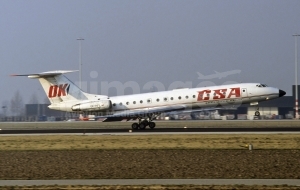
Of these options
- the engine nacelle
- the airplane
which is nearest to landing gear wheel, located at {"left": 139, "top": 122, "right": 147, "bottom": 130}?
the airplane

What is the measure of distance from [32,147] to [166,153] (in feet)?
28.4

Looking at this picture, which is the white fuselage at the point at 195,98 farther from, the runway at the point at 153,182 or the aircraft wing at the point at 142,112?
the runway at the point at 153,182

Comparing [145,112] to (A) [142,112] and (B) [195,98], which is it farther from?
(B) [195,98]

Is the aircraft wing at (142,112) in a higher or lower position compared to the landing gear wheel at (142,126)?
higher

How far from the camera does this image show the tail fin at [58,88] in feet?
161

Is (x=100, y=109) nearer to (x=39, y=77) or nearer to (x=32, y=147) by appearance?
(x=39, y=77)

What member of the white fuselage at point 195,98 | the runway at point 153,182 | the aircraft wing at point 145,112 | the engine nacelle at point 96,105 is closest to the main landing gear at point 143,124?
the aircraft wing at point 145,112

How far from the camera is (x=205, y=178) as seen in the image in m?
18.7

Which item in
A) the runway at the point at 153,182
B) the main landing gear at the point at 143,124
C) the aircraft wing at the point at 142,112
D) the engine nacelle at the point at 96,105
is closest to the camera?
the runway at the point at 153,182

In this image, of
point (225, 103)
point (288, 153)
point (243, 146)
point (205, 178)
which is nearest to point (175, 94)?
point (225, 103)

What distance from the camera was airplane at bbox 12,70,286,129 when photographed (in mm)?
48031

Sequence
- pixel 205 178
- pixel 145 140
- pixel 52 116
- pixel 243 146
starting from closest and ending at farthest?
pixel 205 178 < pixel 243 146 < pixel 145 140 < pixel 52 116

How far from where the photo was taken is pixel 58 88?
49219 millimetres

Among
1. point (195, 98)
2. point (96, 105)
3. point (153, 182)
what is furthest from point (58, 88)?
point (153, 182)
